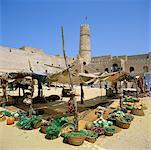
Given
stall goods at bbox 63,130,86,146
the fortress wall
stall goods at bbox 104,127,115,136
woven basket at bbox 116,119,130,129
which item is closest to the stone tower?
the fortress wall

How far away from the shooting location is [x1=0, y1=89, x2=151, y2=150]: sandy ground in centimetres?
551

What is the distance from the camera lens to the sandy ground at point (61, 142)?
5.51m

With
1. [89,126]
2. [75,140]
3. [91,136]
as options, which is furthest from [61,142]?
[89,126]

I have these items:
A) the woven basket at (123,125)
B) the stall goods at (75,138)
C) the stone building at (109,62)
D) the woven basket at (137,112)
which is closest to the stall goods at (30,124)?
the stall goods at (75,138)

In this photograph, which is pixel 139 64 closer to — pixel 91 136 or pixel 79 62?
pixel 79 62

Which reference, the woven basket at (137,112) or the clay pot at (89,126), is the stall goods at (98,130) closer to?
the clay pot at (89,126)

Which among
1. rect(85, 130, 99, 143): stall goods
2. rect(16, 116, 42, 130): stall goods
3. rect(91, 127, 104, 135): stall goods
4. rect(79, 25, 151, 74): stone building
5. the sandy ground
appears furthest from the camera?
rect(79, 25, 151, 74): stone building

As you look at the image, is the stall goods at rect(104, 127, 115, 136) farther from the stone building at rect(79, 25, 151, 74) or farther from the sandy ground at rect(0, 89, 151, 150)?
A: the stone building at rect(79, 25, 151, 74)

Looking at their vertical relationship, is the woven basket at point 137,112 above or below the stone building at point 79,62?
below

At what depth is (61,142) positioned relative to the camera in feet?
19.0

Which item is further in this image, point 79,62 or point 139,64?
point 79,62

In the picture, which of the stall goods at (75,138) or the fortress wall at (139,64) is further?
the fortress wall at (139,64)

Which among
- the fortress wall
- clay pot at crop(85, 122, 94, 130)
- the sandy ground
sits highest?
the fortress wall

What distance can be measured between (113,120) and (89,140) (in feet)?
6.43
